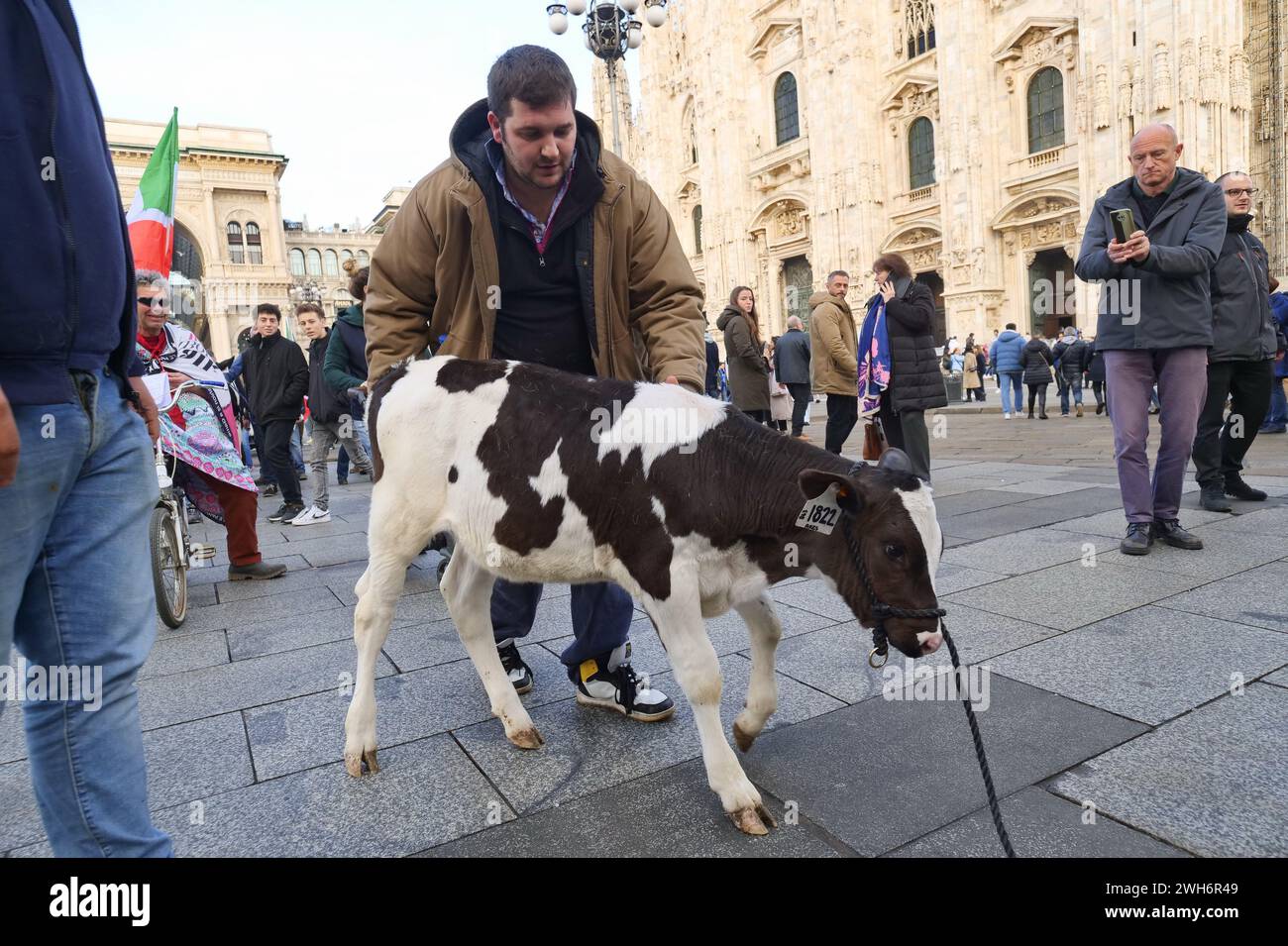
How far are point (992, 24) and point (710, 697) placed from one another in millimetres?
32482

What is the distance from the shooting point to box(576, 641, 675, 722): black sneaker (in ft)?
9.95

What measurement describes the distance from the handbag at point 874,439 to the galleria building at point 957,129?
20146 mm

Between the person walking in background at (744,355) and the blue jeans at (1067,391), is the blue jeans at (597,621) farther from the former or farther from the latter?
the blue jeans at (1067,391)

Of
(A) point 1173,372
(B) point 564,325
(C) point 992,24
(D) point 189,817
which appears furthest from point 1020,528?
(C) point 992,24

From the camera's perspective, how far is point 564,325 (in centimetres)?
320

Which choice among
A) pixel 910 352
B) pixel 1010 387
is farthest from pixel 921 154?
pixel 910 352

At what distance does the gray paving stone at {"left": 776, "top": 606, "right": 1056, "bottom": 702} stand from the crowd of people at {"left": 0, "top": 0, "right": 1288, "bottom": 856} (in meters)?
0.73

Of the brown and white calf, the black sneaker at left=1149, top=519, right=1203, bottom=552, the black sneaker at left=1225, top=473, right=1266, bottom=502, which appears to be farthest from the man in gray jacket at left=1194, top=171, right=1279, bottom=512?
the brown and white calf

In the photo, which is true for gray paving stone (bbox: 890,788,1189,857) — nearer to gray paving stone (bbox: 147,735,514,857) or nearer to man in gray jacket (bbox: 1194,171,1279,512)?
gray paving stone (bbox: 147,735,514,857)

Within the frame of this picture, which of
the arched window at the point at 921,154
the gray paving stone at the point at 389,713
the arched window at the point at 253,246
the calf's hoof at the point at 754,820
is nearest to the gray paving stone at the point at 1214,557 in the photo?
the calf's hoof at the point at 754,820

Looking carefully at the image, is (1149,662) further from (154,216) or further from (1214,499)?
(154,216)

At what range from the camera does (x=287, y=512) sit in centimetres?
901

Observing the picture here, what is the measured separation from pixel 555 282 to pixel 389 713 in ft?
6.03

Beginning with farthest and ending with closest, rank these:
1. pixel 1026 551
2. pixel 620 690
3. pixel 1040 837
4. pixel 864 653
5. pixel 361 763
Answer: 1. pixel 1026 551
2. pixel 864 653
3. pixel 620 690
4. pixel 361 763
5. pixel 1040 837
